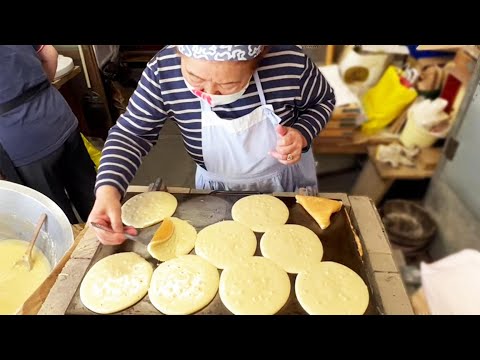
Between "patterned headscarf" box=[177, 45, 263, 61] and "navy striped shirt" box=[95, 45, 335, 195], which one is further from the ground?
"patterned headscarf" box=[177, 45, 263, 61]

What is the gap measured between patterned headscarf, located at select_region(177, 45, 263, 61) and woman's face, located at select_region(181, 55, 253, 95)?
28 mm

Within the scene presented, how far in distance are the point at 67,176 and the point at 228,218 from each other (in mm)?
458

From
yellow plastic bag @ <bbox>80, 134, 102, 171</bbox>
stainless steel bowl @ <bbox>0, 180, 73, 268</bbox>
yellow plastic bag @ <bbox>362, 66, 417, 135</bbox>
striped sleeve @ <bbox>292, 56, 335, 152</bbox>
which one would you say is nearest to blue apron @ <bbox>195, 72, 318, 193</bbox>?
striped sleeve @ <bbox>292, 56, 335, 152</bbox>

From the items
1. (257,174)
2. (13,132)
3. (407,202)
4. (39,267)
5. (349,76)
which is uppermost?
(13,132)

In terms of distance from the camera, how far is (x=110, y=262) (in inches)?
35.4

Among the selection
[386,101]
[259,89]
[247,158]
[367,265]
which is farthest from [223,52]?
[386,101]

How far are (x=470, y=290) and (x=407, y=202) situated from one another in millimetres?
1604

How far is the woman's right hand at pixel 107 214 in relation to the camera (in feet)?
2.94

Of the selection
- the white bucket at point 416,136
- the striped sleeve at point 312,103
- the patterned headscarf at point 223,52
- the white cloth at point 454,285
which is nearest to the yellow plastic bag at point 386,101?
the white bucket at point 416,136

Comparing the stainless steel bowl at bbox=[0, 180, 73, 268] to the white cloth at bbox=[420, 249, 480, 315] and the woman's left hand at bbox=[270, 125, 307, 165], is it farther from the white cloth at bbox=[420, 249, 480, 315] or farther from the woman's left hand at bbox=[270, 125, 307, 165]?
the white cloth at bbox=[420, 249, 480, 315]

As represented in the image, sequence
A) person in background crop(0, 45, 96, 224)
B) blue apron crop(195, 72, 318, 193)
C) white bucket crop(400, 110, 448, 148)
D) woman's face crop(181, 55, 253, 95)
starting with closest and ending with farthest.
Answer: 1. person in background crop(0, 45, 96, 224)
2. woman's face crop(181, 55, 253, 95)
3. blue apron crop(195, 72, 318, 193)
4. white bucket crop(400, 110, 448, 148)

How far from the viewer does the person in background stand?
64cm

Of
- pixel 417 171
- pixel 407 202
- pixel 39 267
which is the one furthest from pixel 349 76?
pixel 39 267
